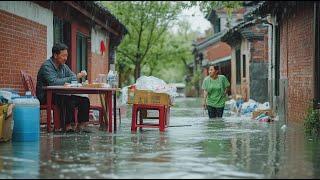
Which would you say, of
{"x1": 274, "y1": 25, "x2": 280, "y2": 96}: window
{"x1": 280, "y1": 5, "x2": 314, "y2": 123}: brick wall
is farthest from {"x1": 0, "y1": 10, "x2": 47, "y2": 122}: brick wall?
{"x1": 274, "y1": 25, "x2": 280, "y2": 96}: window

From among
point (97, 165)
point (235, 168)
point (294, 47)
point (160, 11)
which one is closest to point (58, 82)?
point (97, 165)

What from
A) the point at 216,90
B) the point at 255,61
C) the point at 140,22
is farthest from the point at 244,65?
the point at 140,22

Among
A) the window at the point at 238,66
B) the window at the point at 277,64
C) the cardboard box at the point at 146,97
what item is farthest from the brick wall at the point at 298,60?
the window at the point at 238,66

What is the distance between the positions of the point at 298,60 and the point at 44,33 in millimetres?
5591

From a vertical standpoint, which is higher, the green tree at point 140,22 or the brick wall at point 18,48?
the green tree at point 140,22

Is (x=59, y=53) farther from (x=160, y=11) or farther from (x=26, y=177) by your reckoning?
(x=160, y=11)

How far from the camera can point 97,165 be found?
21.9 ft

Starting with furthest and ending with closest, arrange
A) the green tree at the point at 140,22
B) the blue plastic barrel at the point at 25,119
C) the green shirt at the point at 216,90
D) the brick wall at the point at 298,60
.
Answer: the green tree at the point at 140,22
the green shirt at the point at 216,90
the brick wall at the point at 298,60
the blue plastic barrel at the point at 25,119

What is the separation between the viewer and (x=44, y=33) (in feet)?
42.8

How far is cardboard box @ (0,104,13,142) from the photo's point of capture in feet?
28.9

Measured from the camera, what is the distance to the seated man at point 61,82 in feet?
35.1

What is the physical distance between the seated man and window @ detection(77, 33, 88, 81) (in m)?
5.49

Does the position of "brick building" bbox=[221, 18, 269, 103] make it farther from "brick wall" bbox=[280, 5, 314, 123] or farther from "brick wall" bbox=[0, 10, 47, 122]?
"brick wall" bbox=[0, 10, 47, 122]

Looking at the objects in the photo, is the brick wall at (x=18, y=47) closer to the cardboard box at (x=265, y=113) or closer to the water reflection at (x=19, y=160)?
the water reflection at (x=19, y=160)
